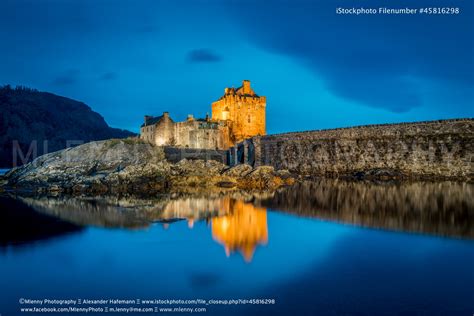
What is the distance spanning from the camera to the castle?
42.6 metres

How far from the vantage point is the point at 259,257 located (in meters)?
7.00

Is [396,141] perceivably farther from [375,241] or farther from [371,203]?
[375,241]

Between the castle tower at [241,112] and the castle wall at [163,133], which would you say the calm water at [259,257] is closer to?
the castle wall at [163,133]

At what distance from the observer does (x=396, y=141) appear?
87.6 ft

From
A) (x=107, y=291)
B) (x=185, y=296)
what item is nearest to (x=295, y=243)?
(x=185, y=296)

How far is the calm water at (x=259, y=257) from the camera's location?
499cm

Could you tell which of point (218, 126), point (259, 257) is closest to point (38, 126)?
point (218, 126)

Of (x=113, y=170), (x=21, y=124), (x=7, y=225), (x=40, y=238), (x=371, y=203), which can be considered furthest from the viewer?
(x=21, y=124)

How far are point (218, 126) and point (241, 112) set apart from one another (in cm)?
630

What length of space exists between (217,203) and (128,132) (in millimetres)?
127682

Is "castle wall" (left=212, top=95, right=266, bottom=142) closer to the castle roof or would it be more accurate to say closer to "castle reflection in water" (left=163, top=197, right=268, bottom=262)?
the castle roof

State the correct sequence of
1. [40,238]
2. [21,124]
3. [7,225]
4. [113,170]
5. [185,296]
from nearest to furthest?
[185,296] < [40,238] < [7,225] < [113,170] < [21,124]

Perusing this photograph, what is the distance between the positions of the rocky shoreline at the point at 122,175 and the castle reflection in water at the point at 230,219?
7.00 metres

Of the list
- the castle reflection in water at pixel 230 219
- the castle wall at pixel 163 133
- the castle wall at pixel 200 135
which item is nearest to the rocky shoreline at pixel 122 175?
the castle reflection in water at pixel 230 219
